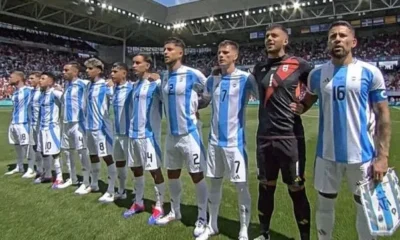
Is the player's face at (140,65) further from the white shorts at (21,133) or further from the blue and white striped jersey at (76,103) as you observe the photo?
the white shorts at (21,133)

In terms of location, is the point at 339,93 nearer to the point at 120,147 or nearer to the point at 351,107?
the point at 351,107

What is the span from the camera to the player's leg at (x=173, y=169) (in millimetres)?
4117

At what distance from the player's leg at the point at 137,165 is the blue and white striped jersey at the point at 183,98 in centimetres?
58

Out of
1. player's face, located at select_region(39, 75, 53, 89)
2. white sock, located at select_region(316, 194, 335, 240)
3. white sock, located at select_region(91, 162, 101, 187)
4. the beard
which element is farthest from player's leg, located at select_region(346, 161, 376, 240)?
player's face, located at select_region(39, 75, 53, 89)

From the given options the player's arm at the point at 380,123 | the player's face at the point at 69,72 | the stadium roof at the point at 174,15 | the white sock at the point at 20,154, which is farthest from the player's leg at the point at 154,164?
the stadium roof at the point at 174,15

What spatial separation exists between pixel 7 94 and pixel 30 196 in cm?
2643

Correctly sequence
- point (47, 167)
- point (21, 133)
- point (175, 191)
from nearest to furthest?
1. point (175, 191)
2. point (47, 167)
3. point (21, 133)

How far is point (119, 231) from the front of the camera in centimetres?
410

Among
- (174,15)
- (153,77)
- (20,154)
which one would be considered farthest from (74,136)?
(174,15)

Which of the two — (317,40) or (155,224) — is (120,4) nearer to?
(317,40)

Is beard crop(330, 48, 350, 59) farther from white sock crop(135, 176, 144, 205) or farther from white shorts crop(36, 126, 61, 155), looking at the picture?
white shorts crop(36, 126, 61, 155)

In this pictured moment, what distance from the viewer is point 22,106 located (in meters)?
7.05

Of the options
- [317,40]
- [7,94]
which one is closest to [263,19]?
[317,40]

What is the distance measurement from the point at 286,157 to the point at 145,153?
1.86 metres
